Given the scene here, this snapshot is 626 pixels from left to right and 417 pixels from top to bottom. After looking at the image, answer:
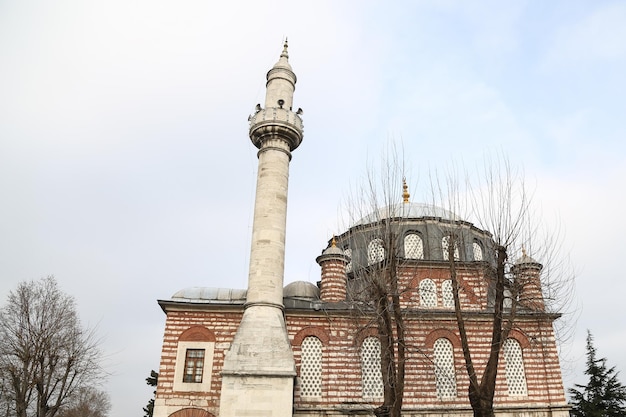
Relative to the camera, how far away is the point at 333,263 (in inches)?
742

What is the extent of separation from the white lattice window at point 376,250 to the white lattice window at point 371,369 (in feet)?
15.4

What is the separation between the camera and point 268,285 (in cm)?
1462

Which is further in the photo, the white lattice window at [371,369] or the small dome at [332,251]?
the small dome at [332,251]

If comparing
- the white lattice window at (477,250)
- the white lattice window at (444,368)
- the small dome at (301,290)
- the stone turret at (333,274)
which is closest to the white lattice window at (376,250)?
the stone turret at (333,274)

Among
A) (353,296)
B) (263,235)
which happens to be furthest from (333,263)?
(353,296)

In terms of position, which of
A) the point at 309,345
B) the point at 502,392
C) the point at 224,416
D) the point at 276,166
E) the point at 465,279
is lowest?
the point at 224,416

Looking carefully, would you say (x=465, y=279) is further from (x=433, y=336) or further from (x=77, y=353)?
(x=77, y=353)

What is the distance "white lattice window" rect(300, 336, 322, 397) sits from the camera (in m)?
16.4

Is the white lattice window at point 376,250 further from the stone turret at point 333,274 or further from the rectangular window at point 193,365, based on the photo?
the rectangular window at point 193,365

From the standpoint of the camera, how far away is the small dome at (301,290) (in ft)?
62.7

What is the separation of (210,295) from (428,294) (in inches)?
341

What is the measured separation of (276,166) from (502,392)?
1158cm

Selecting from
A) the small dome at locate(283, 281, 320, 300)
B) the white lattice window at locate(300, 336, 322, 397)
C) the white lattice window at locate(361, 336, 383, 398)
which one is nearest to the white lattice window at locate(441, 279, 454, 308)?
the white lattice window at locate(361, 336, 383, 398)

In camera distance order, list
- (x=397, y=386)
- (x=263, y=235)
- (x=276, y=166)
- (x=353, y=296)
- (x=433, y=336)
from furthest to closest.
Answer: (x=433, y=336) < (x=276, y=166) < (x=263, y=235) < (x=353, y=296) < (x=397, y=386)
